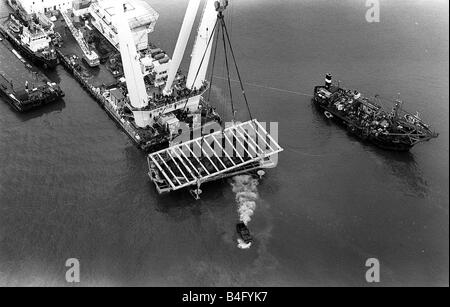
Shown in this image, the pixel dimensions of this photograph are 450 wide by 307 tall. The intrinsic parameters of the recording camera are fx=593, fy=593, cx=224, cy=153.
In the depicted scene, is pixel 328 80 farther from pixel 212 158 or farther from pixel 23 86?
pixel 23 86

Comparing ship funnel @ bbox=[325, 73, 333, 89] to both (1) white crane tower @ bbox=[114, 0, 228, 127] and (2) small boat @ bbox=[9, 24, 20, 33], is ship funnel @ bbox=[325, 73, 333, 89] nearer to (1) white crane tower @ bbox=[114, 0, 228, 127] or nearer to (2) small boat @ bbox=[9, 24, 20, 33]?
(1) white crane tower @ bbox=[114, 0, 228, 127]

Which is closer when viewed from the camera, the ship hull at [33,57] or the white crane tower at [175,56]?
the white crane tower at [175,56]

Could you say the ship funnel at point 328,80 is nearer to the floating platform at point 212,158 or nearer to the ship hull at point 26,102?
the floating platform at point 212,158

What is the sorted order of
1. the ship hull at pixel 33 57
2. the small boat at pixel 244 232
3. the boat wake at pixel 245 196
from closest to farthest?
the small boat at pixel 244 232
the boat wake at pixel 245 196
the ship hull at pixel 33 57

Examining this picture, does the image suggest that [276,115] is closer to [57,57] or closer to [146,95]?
[146,95]

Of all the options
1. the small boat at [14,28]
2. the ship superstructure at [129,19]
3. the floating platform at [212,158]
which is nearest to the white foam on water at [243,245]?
the floating platform at [212,158]

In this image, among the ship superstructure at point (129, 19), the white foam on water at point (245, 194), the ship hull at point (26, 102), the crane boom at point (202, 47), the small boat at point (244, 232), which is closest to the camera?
the small boat at point (244, 232)
